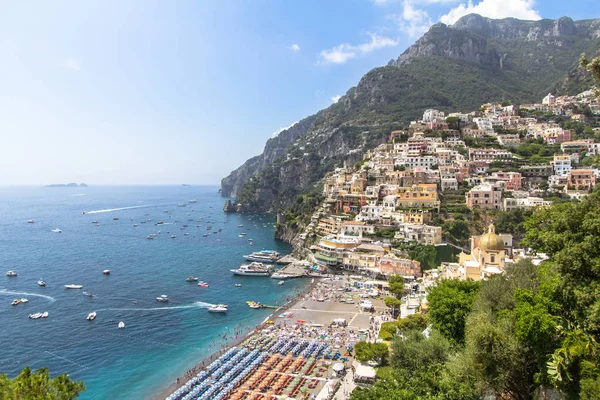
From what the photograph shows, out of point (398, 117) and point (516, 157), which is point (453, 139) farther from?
point (398, 117)

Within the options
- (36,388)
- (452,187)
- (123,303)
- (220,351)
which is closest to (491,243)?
(220,351)

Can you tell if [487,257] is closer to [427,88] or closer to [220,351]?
[220,351]

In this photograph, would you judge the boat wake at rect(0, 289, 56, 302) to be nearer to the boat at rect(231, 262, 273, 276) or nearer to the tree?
the boat at rect(231, 262, 273, 276)

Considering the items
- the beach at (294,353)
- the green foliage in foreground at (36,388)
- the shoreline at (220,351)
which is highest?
the green foliage in foreground at (36,388)

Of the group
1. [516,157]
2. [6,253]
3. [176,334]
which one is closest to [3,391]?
[176,334]

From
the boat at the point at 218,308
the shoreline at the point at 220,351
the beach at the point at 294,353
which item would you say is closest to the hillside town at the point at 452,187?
the beach at the point at 294,353

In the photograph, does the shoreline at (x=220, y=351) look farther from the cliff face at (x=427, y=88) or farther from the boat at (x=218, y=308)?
the cliff face at (x=427, y=88)
